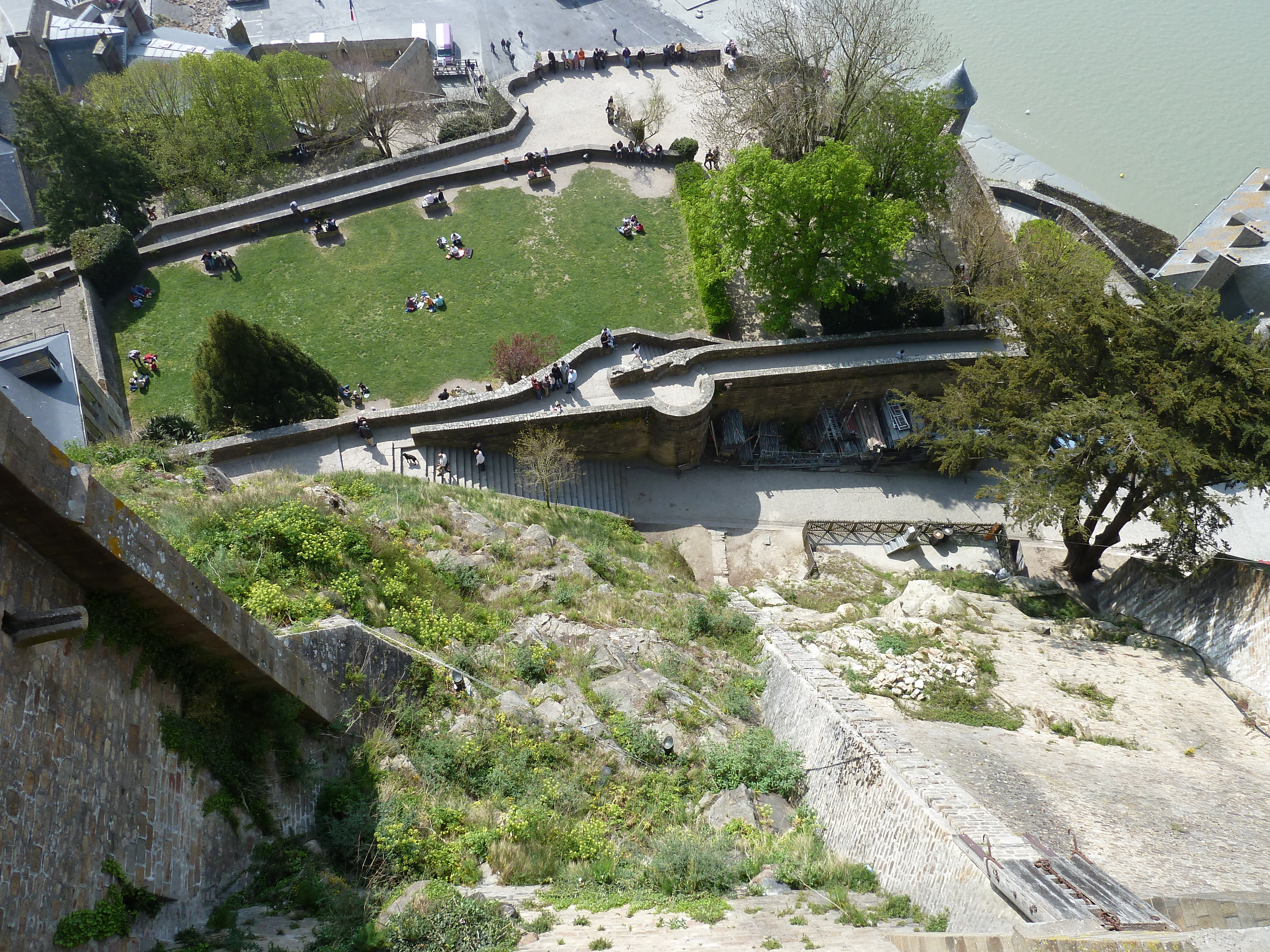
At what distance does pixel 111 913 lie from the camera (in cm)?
696

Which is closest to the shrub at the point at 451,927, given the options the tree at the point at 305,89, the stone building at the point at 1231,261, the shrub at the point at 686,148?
the shrub at the point at 686,148

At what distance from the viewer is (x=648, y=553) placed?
20.4m

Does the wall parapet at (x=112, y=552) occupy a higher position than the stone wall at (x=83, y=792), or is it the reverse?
the wall parapet at (x=112, y=552)

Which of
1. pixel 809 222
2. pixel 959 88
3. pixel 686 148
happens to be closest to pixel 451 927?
pixel 809 222

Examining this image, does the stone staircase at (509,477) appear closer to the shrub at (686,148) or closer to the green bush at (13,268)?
the shrub at (686,148)

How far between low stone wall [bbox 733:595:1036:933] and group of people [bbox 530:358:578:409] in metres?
11.9

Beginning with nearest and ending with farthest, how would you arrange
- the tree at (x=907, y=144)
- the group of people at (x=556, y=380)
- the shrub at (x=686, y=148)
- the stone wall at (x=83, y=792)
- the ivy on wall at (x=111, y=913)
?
the stone wall at (x=83, y=792) → the ivy on wall at (x=111, y=913) → the group of people at (x=556, y=380) → the tree at (x=907, y=144) → the shrub at (x=686, y=148)

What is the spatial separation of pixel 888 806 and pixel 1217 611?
37.1 ft

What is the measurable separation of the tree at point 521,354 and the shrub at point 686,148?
442 inches

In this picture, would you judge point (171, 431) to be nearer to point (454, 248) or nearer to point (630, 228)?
point (454, 248)

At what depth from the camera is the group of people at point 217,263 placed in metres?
26.6

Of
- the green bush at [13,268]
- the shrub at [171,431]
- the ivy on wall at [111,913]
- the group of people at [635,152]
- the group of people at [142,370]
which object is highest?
the group of people at [635,152]

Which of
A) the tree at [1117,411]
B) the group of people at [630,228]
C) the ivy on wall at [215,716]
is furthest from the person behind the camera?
the group of people at [630,228]

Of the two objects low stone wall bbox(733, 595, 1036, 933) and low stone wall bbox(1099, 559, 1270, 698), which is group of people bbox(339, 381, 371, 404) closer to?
low stone wall bbox(733, 595, 1036, 933)
